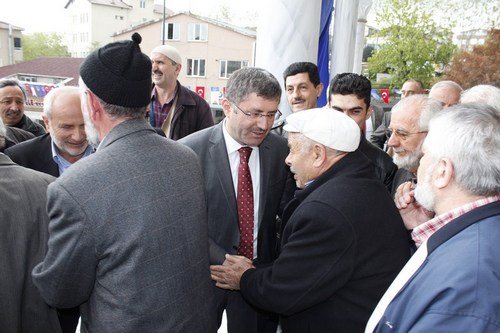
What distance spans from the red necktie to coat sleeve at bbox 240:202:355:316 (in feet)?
2.11

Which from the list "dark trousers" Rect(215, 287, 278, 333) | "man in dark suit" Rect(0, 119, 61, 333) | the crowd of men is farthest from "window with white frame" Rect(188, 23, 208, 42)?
"man in dark suit" Rect(0, 119, 61, 333)

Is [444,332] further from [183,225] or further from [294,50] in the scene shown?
[294,50]

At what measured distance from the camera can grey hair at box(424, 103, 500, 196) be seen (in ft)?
3.83

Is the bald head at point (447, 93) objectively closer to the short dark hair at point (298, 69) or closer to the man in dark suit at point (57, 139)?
the short dark hair at point (298, 69)

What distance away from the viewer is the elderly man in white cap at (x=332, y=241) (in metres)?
1.50

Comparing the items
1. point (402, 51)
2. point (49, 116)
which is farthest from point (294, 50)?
point (402, 51)

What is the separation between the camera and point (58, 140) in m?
2.35

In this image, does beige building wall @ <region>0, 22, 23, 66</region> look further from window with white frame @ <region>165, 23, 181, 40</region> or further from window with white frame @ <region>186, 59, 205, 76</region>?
window with white frame @ <region>186, 59, 205, 76</region>

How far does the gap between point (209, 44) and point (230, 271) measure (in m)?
31.0

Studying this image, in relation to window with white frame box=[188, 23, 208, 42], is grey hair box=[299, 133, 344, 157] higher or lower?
lower

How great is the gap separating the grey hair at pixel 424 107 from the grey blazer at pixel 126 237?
5.36ft

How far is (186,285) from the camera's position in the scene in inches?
57.5

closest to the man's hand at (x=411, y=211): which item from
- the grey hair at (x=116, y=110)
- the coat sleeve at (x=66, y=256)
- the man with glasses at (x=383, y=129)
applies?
Answer: the grey hair at (x=116, y=110)

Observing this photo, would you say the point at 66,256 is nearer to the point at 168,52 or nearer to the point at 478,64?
the point at 168,52
